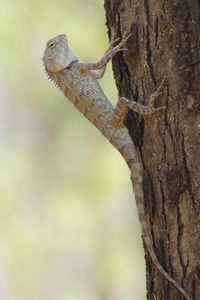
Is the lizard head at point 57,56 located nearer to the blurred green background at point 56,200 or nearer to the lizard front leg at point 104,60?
the lizard front leg at point 104,60

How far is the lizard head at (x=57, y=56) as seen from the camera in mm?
5211

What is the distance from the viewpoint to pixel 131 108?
4094 mm

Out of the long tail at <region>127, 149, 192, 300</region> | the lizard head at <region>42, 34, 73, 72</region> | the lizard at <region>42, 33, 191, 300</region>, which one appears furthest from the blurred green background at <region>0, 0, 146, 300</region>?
the long tail at <region>127, 149, 192, 300</region>

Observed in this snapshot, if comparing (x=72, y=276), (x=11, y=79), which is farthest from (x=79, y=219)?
(x=11, y=79)

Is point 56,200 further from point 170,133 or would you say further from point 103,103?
point 170,133

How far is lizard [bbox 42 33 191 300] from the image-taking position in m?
4.00

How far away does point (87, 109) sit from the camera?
16.1 ft

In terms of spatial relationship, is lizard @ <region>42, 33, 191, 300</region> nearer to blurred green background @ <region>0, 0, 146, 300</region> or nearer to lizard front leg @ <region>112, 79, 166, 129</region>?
lizard front leg @ <region>112, 79, 166, 129</region>

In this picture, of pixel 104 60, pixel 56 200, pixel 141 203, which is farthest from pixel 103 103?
pixel 56 200

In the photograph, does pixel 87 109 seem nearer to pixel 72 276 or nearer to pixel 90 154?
pixel 90 154

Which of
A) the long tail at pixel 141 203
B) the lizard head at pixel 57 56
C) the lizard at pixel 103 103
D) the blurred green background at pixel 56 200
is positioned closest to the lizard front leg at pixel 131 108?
the lizard at pixel 103 103

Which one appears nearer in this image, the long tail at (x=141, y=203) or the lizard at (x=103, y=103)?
the long tail at (x=141, y=203)

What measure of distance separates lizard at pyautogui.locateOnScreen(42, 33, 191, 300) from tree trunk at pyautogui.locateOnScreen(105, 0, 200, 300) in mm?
52

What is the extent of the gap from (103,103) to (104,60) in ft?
1.02
